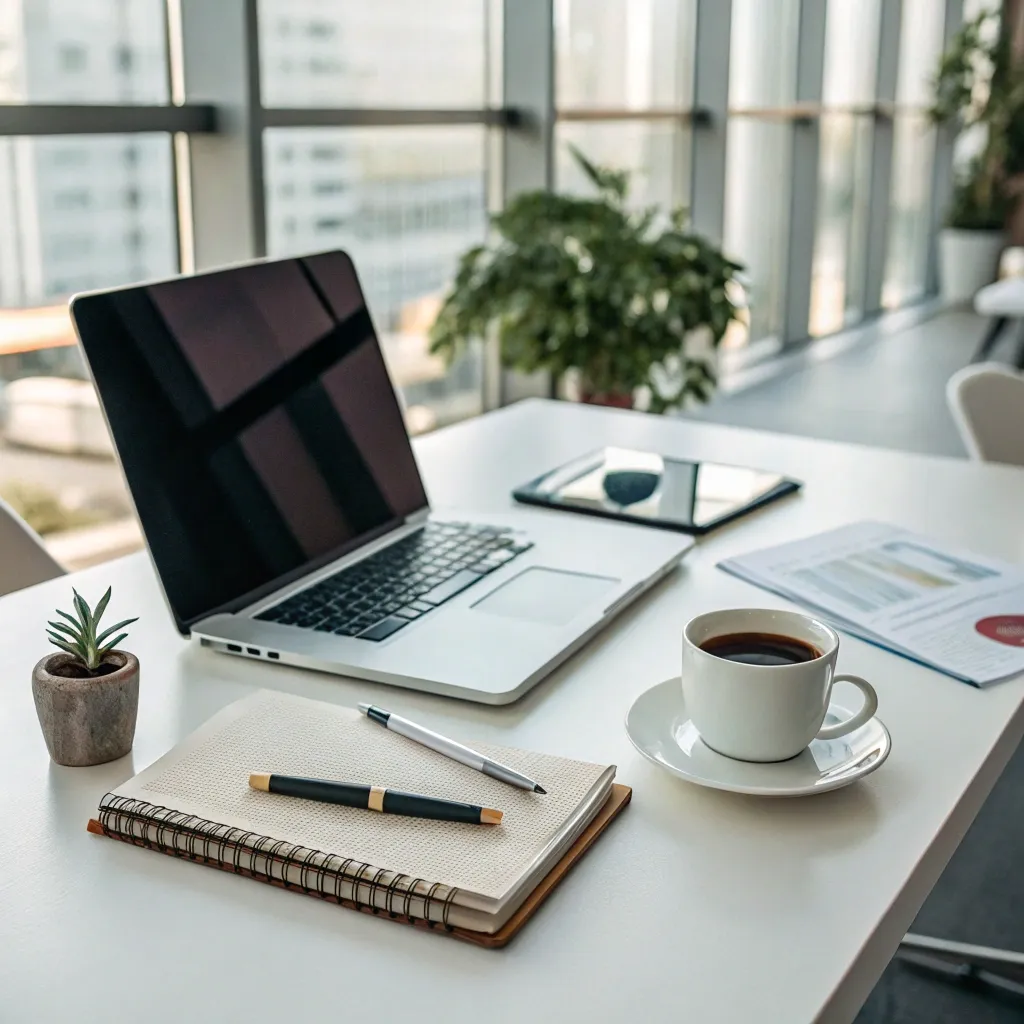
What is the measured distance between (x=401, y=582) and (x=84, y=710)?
34cm

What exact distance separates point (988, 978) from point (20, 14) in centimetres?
224

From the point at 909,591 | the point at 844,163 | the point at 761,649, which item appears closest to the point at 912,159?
the point at 844,163

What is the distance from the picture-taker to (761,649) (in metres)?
0.84

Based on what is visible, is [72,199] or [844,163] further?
[844,163]

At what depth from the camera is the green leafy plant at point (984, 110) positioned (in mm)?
7215

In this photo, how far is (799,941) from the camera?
65 cm

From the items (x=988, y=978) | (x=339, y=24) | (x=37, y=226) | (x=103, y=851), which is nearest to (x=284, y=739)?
(x=103, y=851)

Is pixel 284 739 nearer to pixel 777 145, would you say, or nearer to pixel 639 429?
pixel 639 429

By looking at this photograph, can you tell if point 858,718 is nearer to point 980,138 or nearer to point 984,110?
point 984,110

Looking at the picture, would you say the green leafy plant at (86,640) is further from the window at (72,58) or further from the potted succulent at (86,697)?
the window at (72,58)

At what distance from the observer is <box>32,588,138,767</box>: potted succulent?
31.9 inches

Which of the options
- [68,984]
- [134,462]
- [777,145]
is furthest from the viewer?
[777,145]

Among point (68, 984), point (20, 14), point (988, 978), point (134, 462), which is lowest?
point (988, 978)

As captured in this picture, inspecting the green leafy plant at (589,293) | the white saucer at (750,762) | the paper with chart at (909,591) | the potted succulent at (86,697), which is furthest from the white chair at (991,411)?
the green leafy plant at (589,293)
